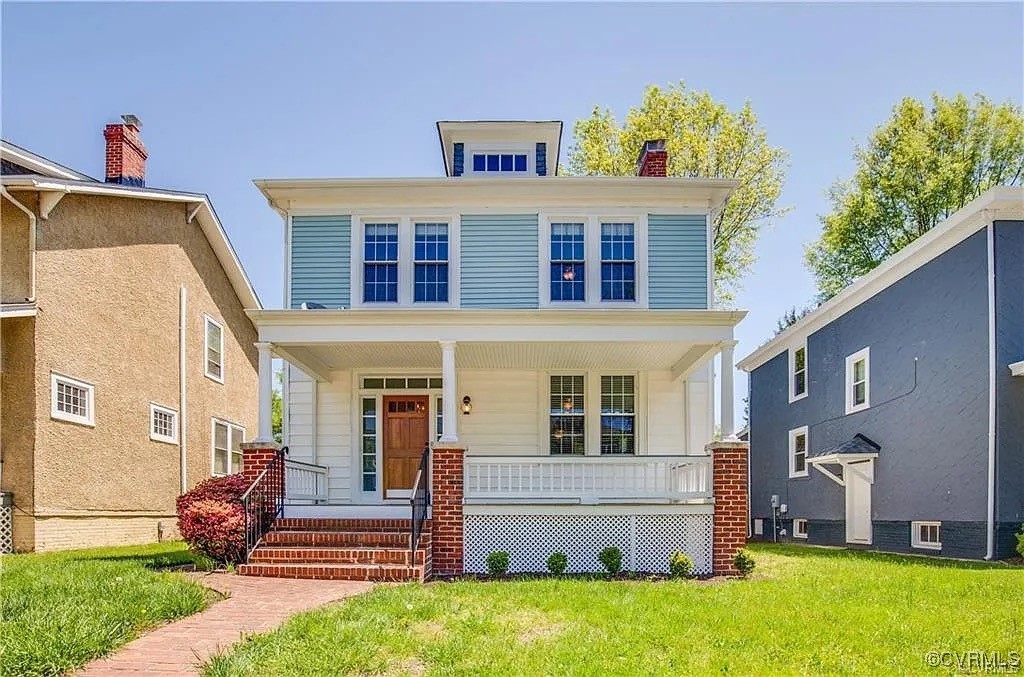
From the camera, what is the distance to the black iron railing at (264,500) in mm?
10797

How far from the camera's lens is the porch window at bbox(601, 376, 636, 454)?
1427cm

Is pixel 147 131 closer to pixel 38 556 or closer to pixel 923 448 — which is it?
pixel 38 556

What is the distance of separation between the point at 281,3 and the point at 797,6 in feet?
22.3

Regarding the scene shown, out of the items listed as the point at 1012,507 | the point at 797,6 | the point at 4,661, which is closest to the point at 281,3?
the point at 797,6

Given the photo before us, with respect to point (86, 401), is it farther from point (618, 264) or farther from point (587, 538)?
point (618, 264)

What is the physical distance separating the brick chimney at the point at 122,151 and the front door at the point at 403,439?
7.58 meters

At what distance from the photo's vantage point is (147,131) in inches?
703

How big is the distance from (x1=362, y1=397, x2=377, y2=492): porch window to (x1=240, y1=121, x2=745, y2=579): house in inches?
1.0

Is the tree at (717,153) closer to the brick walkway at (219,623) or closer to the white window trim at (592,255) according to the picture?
the white window trim at (592,255)

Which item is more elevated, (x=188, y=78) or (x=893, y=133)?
(x=893, y=133)

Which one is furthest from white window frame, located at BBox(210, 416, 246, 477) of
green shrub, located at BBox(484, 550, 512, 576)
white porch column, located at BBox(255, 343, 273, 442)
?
green shrub, located at BBox(484, 550, 512, 576)

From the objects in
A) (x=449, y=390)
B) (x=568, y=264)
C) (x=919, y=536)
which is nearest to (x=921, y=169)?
(x=919, y=536)

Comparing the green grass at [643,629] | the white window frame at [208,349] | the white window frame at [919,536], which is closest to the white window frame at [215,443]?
the white window frame at [208,349]

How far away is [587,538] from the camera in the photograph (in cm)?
1148
